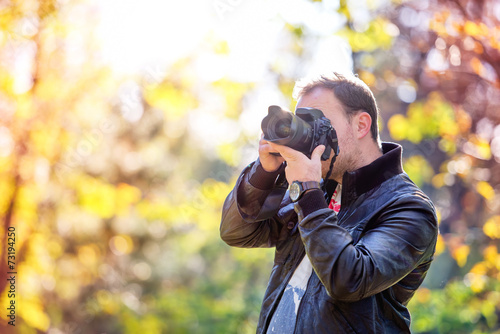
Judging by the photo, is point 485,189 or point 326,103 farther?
point 485,189

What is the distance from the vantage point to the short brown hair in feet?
5.83

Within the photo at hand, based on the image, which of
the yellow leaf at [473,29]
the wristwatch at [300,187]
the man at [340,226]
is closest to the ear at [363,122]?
the man at [340,226]

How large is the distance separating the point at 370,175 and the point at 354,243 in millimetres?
262

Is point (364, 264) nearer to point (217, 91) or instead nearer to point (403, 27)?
point (217, 91)

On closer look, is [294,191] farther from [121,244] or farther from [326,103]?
[121,244]

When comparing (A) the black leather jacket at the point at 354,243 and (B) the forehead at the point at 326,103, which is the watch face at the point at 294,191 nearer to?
(A) the black leather jacket at the point at 354,243

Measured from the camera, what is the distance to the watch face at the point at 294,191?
1.51 meters

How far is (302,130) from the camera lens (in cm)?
159

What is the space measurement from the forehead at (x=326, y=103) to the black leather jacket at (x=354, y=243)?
219 millimetres

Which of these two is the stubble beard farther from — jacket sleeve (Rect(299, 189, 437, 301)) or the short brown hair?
jacket sleeve (Rect(299, 189, 437, 301))

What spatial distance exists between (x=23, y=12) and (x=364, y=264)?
12.6 ft

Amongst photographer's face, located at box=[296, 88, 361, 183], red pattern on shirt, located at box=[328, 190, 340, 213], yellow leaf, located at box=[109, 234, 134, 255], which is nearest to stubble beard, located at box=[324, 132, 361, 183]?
photographer's face, located at box=[296, 88, 361, 183]

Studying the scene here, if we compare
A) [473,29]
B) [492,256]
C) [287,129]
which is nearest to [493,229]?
[492,256]

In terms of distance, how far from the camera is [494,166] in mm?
3496
